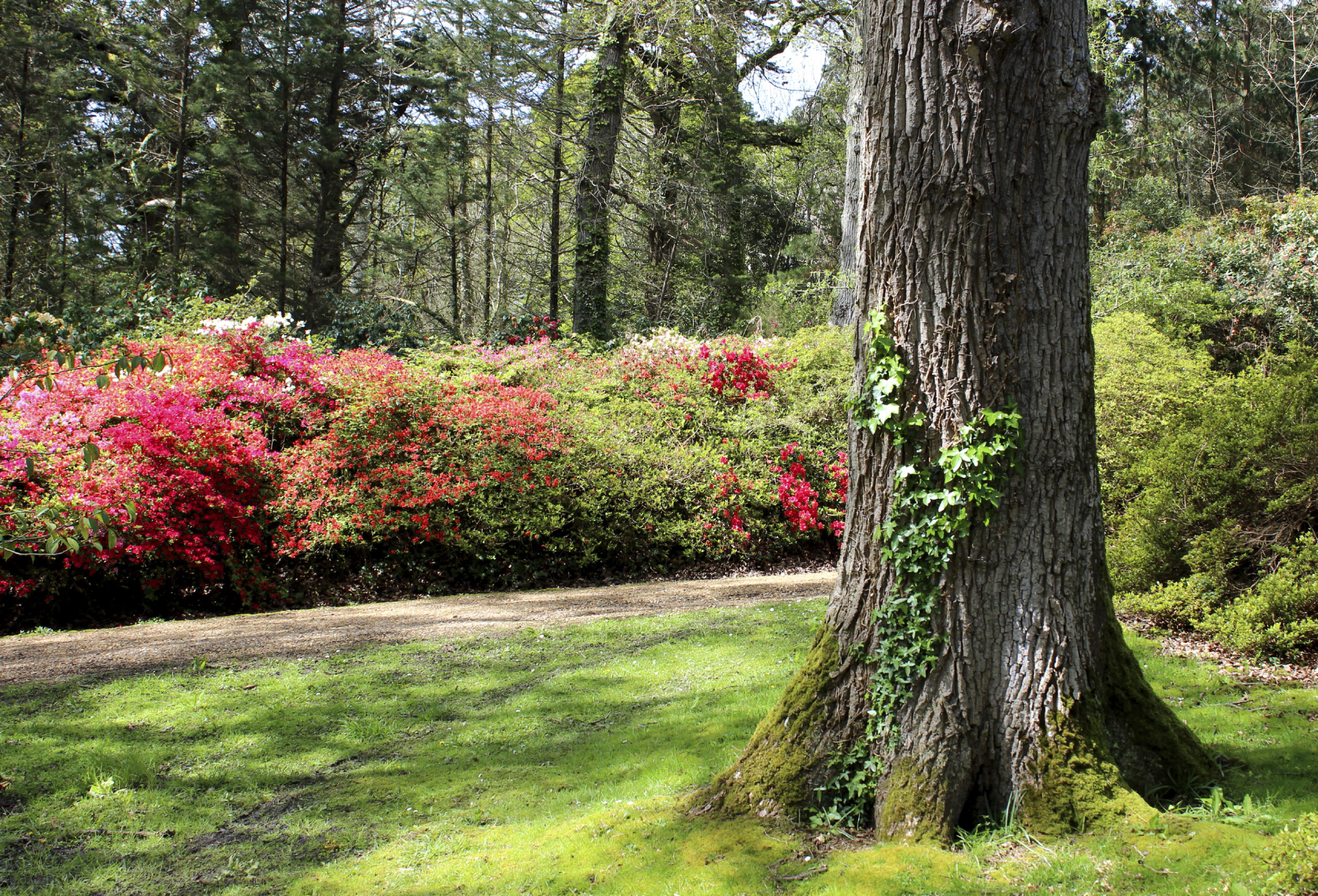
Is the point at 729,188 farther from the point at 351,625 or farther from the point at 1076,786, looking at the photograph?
the point at 1076,786

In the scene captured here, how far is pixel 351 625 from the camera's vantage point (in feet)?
22.0

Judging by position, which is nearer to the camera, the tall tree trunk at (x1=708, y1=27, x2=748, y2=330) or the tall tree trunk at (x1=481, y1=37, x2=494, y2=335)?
the tall tree trunk at (x1=481, y1=37, x2=494, y2=335)

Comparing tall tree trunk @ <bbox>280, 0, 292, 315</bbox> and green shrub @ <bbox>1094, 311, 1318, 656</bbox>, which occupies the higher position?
tall tree trunk @ <bbox>280, 0, 292, 315</bbox>

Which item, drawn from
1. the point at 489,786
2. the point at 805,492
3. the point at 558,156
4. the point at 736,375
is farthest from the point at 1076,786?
the point at 558,156

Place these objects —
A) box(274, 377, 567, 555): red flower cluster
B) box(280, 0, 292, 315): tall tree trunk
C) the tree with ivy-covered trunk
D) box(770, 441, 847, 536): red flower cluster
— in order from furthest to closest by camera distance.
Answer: box(280, 0, 292, 315): tall tree trunk
box(770, 441, 847, 536): red flower cluster
box(274, 377, 567, 555): red flower cluster
the tree with ivy-covered trunk

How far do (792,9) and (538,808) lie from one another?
50.1ft

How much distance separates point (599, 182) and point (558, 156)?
1646 mm

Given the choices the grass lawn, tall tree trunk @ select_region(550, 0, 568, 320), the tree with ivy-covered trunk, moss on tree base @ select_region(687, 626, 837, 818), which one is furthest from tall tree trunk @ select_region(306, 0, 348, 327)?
the tree with ivy-covered trunk

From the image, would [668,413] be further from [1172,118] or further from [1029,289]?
[1172,118]

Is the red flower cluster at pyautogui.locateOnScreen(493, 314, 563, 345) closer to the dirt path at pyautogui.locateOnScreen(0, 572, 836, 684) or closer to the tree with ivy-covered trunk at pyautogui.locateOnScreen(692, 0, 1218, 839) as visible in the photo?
the dirt path at pyautogui.locateOnScreen(0, 572, 836, 684)

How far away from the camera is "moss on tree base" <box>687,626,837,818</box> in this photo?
9.96 feet

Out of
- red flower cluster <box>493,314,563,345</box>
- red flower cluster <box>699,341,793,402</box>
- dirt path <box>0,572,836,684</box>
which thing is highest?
red flower cluster <box>493,314,563,345</box>

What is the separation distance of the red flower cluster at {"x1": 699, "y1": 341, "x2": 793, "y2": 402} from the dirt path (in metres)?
3.27

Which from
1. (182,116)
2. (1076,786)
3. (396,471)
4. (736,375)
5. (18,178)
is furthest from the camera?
(18,178)
